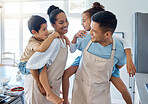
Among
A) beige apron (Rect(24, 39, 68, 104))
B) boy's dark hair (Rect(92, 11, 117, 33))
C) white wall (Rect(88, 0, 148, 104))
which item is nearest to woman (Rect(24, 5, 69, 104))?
beige apron (Rect(24, 39, 68, 104))

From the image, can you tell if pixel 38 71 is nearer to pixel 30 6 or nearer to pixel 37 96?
pixel 37 96

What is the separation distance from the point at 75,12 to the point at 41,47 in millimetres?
3057

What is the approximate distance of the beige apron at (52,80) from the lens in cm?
100

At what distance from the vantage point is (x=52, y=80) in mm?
1013

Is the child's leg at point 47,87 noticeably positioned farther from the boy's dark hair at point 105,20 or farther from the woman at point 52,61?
the boy's dark hair at point 105,20

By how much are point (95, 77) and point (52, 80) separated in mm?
287

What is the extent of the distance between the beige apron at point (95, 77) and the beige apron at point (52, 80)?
15cm

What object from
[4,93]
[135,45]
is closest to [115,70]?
[135,45]

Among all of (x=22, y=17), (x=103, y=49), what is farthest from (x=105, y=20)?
(x=22, y=17)

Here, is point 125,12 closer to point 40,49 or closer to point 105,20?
point 105,20

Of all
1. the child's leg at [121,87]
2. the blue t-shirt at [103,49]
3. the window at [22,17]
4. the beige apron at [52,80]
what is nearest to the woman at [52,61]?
the beige apron at [52,80]

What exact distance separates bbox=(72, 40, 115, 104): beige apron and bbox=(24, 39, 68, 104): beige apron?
15 centimetres

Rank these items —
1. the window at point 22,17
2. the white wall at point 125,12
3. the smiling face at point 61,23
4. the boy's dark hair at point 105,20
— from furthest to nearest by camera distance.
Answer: the window at point 22,17, the white wall at point 125,12, the smiling face at point 61,23, the boy's dark hair at point 105,20

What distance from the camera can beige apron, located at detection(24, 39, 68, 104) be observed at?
1.00 meters
